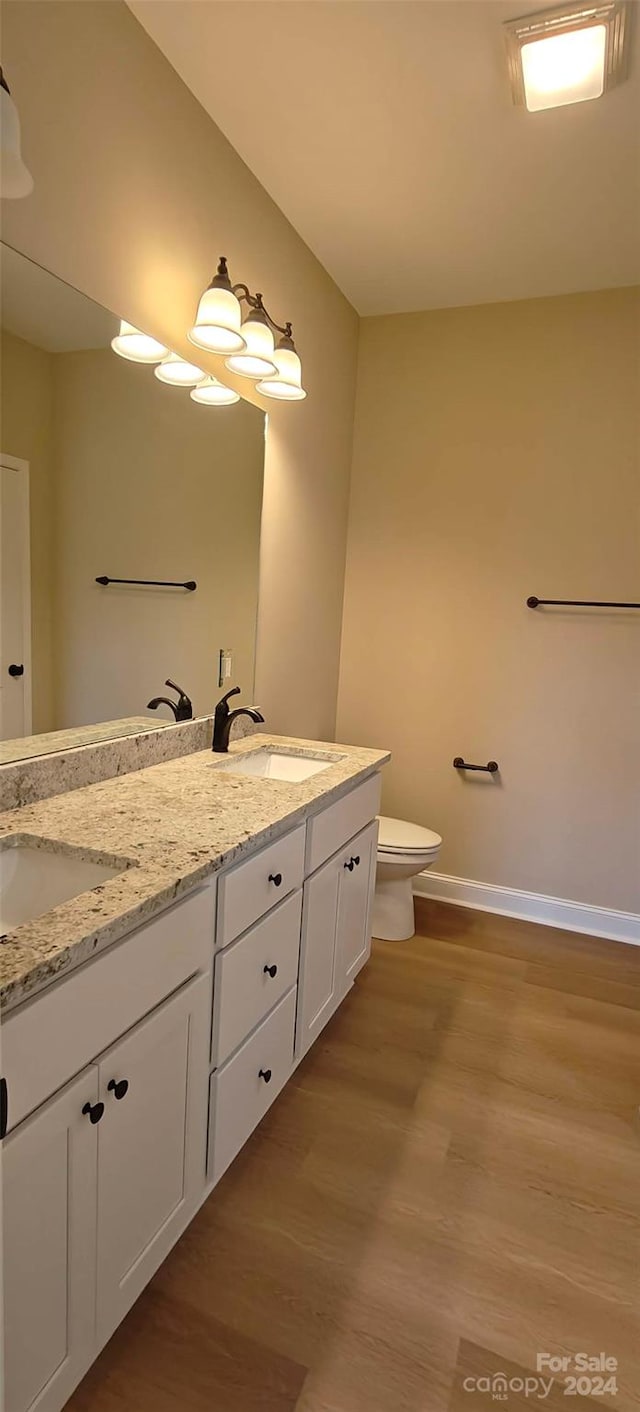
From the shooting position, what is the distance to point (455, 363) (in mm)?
2816

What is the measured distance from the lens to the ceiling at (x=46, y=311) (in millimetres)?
1254

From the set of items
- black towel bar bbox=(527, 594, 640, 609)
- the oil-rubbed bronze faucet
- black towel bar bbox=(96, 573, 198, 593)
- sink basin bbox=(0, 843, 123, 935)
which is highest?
black towel bar bbox=(527, 594, 640, 609)

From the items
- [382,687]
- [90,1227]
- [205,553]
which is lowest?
[90,1227]

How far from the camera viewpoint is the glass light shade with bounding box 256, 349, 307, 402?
79.1 inches

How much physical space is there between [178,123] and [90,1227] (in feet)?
7.57

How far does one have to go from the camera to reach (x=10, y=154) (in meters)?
1.09

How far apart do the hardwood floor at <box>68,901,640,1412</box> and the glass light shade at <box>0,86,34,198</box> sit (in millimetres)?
2002

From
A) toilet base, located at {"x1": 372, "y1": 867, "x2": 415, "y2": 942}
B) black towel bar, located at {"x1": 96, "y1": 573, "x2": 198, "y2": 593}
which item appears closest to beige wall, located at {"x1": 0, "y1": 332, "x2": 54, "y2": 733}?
black towel bar, located at {"x1": 96, "y1": 573, "x2": 198, "y2": 593}

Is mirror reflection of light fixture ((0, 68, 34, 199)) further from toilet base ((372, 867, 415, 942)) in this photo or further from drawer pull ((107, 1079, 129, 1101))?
toilet base ((372, 867, 415, 942))

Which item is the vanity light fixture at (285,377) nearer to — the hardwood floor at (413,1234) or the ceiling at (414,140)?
the ceiling at (414,140)

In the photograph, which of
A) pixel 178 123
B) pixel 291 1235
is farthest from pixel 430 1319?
pixel 178 123

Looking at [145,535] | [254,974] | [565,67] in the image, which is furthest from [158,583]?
[565,67]

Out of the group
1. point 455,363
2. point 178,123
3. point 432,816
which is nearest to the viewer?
point 178,123

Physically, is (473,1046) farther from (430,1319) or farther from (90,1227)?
(90,1227)
